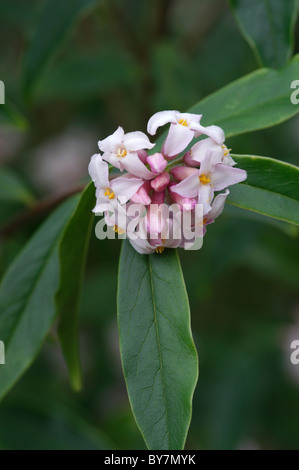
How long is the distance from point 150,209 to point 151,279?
11 cm

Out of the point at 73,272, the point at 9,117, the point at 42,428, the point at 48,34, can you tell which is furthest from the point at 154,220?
the point at 42,428

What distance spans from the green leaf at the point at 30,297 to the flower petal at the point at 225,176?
34 centimetres

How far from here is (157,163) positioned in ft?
2.84

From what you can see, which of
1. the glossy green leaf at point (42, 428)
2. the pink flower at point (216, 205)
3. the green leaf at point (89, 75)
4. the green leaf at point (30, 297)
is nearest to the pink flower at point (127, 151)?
the pink flower at point (216, 205)

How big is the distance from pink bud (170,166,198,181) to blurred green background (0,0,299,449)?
723mm

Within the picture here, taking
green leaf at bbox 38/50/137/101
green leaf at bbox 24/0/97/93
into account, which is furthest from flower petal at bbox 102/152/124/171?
green leaf at bbox 38/50/137/101

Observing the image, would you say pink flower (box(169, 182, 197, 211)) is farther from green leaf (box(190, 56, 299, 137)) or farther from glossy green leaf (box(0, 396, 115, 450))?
glossy green leaf (box(0, 396, 115, 450))

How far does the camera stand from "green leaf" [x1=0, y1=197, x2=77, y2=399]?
3.70ft

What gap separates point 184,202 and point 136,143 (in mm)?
110

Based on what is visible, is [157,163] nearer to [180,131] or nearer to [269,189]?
[180,131]

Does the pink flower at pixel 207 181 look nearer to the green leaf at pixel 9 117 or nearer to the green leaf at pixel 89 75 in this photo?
the green leaf at pixel 9 117

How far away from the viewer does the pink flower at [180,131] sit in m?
0.88

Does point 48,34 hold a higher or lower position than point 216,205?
higher
